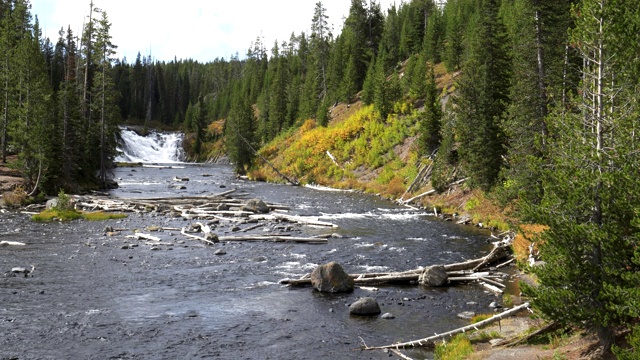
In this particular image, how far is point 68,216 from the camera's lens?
31.2 meters

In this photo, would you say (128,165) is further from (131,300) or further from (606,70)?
(606,70)

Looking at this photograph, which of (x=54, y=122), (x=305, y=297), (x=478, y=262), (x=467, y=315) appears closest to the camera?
(x=467, y=315)

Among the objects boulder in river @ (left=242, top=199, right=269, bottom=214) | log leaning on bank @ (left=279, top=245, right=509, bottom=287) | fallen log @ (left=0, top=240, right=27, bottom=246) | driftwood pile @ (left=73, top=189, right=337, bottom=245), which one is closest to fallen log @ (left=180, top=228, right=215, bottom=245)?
driftwood pile @ (left=73, top=189, right=337, bottom=245)

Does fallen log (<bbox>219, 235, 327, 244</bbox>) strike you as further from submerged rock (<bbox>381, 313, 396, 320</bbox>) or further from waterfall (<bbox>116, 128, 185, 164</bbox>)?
waterfall (<bbox>116, 128, 185, 164</bbox>)

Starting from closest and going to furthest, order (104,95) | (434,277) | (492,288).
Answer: (492,288) < (434,277) < (104,95)

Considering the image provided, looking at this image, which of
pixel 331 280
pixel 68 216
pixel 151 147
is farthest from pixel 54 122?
pixel 151 147

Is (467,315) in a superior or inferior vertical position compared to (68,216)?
inferior

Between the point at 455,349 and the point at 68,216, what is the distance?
A: 2745 centimetres

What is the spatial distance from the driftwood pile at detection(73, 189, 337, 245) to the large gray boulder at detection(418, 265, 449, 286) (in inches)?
315

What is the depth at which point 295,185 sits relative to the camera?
59188mm

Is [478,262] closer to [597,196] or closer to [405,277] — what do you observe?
[405,277]

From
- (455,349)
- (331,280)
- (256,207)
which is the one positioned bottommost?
(455,349)

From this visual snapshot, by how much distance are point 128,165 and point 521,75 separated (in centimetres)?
7736

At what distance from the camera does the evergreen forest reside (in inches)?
383
